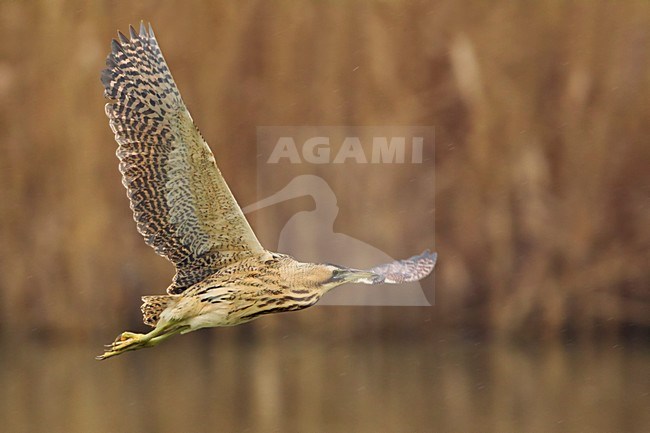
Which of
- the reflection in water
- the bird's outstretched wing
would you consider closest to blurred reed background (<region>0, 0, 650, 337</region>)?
the reflection in water

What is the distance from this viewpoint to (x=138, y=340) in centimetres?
563

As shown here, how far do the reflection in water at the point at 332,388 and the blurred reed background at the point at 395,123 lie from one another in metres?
0.45

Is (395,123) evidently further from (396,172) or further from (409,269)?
(409,269)

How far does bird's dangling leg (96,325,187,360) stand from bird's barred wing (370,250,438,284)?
37.3 inches

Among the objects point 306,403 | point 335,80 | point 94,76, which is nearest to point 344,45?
point 335,80

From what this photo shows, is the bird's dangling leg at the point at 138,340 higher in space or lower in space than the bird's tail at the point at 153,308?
lower

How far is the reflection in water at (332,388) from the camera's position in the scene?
32.5ft

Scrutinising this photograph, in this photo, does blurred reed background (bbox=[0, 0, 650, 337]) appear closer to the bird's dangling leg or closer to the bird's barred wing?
the bird's barred wing

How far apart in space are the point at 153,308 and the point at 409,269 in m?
1.19

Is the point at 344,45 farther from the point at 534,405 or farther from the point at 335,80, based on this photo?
the point at 534,405

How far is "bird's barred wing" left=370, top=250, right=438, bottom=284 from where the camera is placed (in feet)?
20.5

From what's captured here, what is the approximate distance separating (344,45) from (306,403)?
251 centimetres

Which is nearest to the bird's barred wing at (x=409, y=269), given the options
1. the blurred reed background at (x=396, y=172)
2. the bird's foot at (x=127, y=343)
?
the bird's foot at (x=127, y=343)

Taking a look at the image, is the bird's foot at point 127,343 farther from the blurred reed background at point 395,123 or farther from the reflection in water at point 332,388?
the reflection in water at point 332,388
